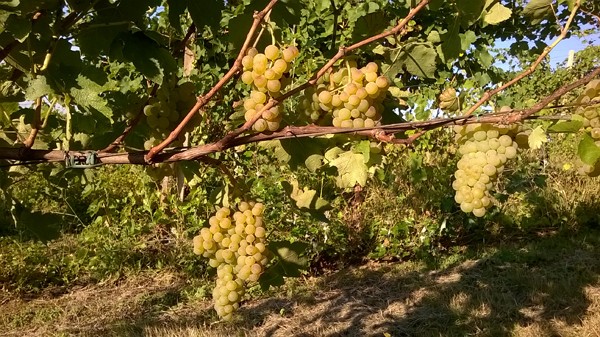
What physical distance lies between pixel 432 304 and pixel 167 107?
2.82 metres

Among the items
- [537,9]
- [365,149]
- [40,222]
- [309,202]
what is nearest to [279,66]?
[365,149]

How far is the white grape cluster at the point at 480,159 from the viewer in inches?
44.9

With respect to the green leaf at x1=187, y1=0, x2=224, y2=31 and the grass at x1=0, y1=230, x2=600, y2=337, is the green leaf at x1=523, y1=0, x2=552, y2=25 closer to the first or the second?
the green leaf at x1=187, y1=0, x2=224, y2=31

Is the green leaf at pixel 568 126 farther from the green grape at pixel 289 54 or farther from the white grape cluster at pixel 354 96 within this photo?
the green grape at pixel 289 54

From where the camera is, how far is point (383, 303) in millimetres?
3789

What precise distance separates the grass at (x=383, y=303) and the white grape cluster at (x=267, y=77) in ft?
8.31

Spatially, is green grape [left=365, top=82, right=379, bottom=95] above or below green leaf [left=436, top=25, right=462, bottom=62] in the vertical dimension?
below

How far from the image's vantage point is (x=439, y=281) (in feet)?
13.4

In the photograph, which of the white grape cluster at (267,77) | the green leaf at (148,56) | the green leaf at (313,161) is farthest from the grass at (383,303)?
the white grape cluster at (267,77)

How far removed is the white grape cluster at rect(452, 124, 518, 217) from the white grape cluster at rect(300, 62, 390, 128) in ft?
0.80

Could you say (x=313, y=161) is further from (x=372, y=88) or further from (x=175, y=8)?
(x=175, y=8)

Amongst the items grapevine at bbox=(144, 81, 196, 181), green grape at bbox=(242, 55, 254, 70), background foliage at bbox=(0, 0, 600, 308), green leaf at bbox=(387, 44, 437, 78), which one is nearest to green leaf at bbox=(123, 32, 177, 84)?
grapevine at bbox=(144, 81, 196, 181)

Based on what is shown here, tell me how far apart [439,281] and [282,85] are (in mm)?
3429

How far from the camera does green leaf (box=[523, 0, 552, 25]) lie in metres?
1.47
